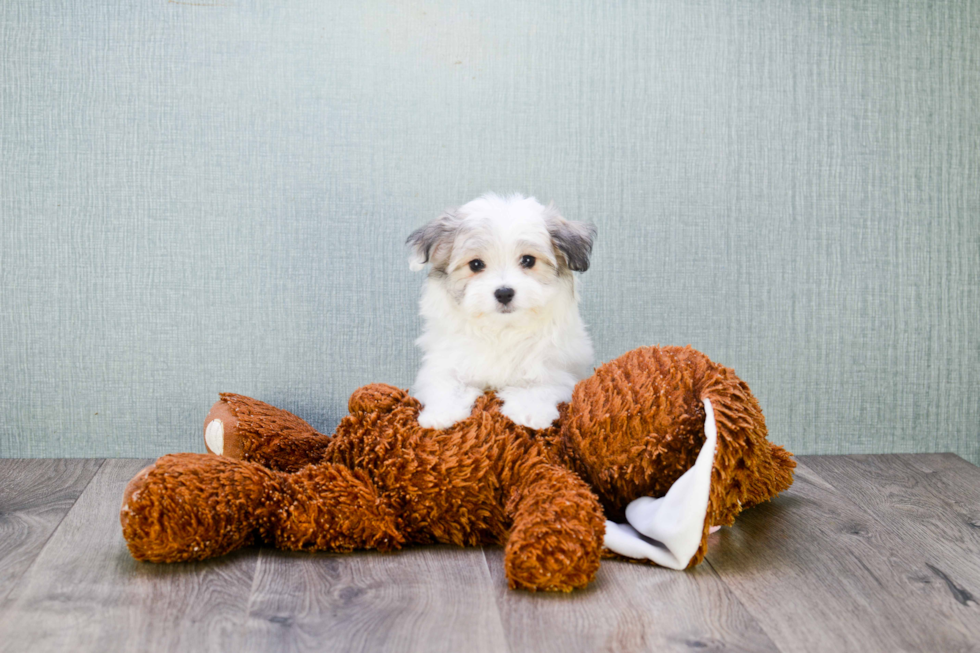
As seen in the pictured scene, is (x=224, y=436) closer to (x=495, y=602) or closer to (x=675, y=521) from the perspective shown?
(x=495, y=602)

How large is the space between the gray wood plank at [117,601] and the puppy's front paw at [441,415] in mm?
390

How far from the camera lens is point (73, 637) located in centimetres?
114

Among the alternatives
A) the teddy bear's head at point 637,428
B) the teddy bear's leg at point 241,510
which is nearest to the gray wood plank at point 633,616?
the teddy bear's head at point 637,428

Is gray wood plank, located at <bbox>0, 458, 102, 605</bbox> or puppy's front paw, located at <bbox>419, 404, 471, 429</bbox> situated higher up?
puppy's front paw, located at <bbox>419, 404, 471, 429</bbox>

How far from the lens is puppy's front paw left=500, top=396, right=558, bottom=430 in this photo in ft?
4.97

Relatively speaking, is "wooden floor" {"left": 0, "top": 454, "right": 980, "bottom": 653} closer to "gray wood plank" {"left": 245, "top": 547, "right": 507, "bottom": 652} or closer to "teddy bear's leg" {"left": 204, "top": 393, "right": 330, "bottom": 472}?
"gray wood plank" {"left": 245, "top": 547, "right": 507, "bottom": 652}

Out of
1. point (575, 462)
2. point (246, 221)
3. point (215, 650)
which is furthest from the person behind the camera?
point (246, 221)

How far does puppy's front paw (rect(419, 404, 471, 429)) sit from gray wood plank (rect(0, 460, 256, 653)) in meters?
0.39

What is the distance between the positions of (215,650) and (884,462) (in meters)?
1.78

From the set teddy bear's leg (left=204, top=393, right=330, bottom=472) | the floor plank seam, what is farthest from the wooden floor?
teddy bear's leg (left=204, top=393, right=330, bottom=472)

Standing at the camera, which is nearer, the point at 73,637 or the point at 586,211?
the point at 73,637

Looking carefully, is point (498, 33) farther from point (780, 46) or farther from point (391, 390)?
point (391, 390)

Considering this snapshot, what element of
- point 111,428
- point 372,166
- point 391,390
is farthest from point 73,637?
point 372,166

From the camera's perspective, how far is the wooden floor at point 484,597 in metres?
1.15
